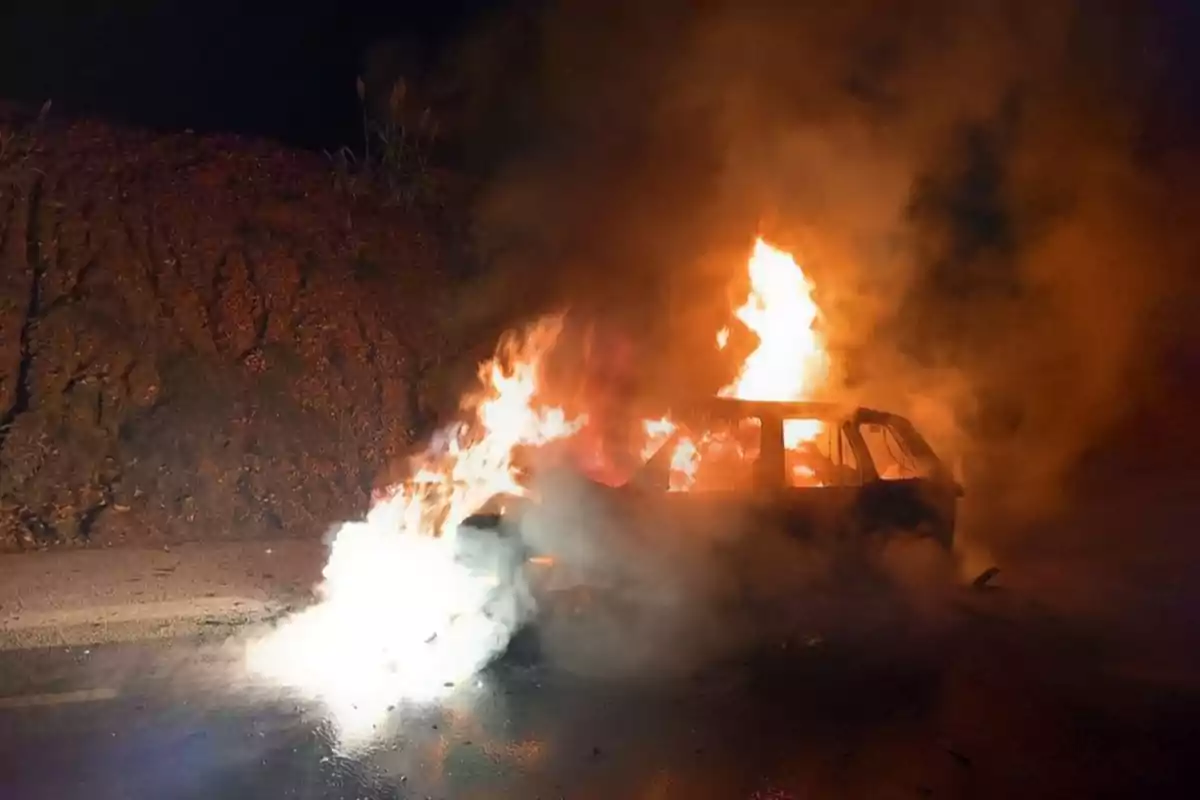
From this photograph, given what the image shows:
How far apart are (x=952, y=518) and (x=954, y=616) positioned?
34.0 inches

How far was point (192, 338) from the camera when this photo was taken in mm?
11562

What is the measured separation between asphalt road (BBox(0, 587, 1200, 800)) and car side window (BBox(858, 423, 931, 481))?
173 cm

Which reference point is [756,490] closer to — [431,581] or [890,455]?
[890,455]

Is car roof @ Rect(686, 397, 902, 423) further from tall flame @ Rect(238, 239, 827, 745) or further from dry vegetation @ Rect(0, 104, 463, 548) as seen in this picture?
dry vegetation @ Rect(0, 104, 463, 548)

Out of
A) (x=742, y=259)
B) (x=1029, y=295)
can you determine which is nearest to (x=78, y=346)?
(x=742, y=259)

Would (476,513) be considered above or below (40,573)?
above

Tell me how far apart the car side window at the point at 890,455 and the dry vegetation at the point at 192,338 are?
19.2ft

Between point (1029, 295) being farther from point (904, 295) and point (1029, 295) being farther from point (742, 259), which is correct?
point (742, 259)

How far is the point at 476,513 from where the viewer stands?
689 centimetres

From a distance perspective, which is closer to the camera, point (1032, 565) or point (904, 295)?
point (1032, 565)

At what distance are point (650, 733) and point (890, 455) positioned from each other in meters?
3.87

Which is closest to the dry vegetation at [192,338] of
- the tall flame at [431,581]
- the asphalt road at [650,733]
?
the tall flame at [431,581]

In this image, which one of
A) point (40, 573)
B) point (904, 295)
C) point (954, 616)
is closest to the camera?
point (954, 616)

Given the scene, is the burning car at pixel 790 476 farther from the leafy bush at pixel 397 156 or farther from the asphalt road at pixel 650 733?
the leafy bush at pixel 397 156
